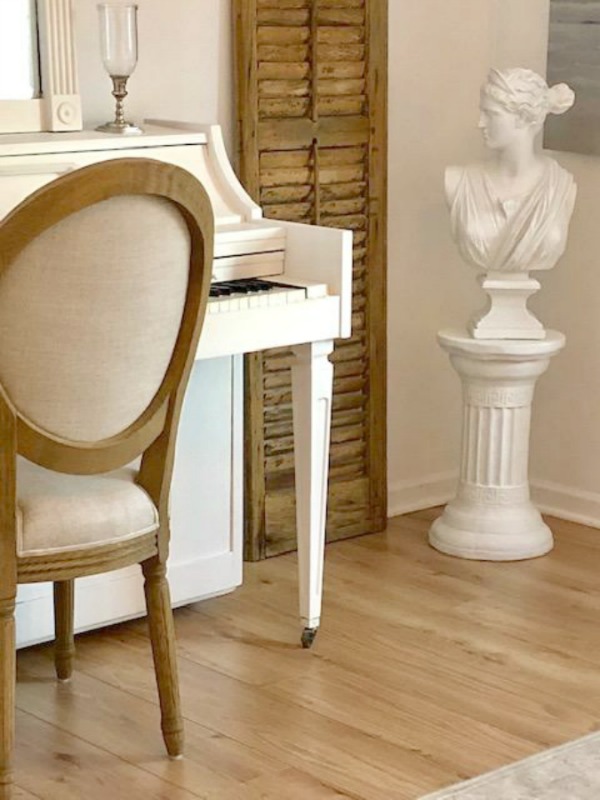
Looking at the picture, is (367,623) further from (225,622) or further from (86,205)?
(86,205)

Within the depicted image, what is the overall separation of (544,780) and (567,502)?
67.7 inches

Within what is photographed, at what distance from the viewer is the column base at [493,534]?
395cm

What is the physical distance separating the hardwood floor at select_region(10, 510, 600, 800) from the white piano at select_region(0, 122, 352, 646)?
0.38 feet

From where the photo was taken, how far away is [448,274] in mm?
4336

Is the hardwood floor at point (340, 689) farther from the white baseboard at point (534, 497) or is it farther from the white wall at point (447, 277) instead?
the white wall at point (447, 277)

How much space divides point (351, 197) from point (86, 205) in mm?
1662

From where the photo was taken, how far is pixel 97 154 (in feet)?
10.5

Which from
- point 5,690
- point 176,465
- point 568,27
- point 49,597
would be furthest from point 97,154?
point 568,27

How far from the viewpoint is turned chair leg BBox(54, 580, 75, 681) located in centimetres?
309

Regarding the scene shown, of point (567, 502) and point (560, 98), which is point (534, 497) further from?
point (560, 98)

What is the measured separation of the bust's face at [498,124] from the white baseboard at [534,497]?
107 cm

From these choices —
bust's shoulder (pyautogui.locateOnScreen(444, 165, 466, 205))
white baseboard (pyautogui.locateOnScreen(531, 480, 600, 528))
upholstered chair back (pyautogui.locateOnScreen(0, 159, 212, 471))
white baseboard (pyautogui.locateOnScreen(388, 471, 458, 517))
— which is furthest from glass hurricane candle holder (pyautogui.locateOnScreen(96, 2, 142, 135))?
white baseboard (pyautogui.locateOnScreen(531, 480, 600, 528))

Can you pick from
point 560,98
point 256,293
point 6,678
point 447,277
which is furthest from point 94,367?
point 447,277

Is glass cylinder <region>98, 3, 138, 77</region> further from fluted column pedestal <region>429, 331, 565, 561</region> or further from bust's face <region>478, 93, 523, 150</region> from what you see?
fluted column pedestal <region>429, 331, 565, 561</region>
